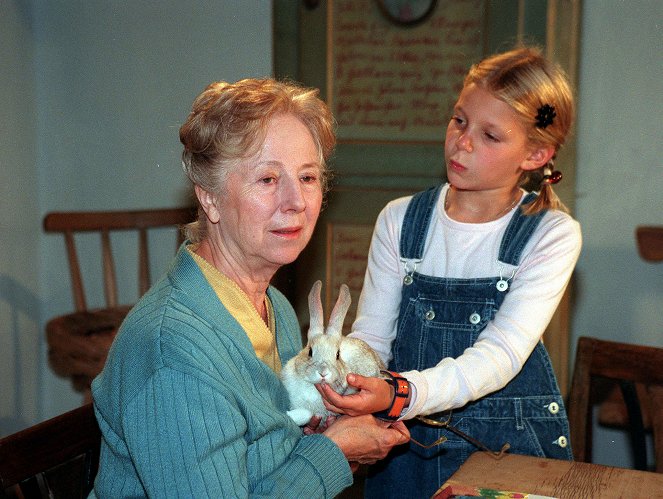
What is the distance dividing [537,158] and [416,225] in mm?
303

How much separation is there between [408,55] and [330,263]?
0.84 meters

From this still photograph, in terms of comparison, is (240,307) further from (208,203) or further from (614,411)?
(614,411)

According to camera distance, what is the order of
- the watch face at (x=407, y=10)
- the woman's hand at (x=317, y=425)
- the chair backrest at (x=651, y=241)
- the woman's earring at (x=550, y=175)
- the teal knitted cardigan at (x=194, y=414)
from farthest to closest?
the watch face at (x=407, y=10)
the chair backrest at (x=651, y=241)
the woman's earring at (x=550, y=175)
the woman's hand at (x=317, y=425)
the teal knitted cardigan at (x=194, y=414)

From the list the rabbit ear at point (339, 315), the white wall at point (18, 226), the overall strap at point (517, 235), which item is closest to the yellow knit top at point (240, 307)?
the rabbit ear at point (339, 315)

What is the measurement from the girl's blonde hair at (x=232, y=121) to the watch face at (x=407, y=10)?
183cm

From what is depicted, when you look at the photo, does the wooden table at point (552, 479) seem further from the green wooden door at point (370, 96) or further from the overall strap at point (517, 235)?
the green wooden door at point (370, 96)

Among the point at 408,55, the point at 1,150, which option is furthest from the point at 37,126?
the point at 408,55

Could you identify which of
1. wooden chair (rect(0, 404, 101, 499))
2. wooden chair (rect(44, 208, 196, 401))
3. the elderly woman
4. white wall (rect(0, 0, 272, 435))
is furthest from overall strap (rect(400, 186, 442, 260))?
white wall (rect(0, 0, 272, 435))

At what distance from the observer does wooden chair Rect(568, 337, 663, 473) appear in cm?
184

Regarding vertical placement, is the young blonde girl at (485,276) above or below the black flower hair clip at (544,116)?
below

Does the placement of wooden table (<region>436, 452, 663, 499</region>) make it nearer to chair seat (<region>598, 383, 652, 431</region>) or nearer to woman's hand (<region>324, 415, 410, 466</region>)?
woman's hand (<region>324, 415, 410, 466</region>)

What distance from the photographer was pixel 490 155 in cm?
188

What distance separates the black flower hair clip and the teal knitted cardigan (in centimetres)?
81

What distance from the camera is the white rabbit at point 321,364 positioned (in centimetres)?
154
